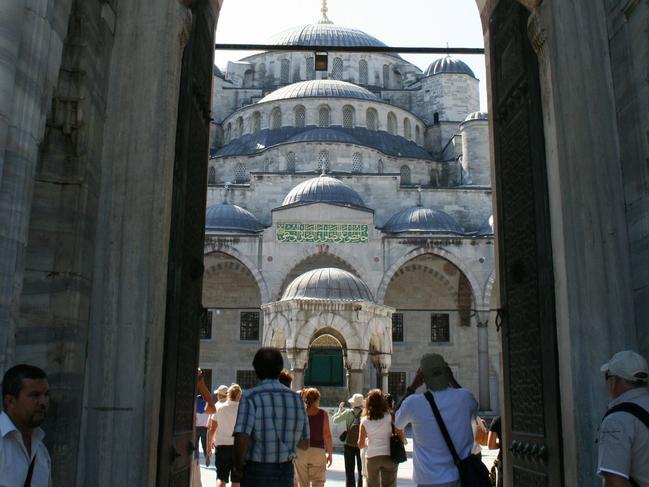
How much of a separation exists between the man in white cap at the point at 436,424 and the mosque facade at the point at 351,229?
15193 millimetres

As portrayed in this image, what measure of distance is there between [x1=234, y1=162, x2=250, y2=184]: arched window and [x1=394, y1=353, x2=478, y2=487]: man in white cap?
30538 millimetres

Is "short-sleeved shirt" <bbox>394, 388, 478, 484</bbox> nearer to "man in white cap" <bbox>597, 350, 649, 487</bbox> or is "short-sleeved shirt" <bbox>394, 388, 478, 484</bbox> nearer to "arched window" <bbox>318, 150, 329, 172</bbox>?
"man in white cap" <bbox>597, 350, 649, 487</bbox>

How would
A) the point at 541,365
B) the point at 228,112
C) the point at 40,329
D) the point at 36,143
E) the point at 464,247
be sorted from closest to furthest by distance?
the point at 36,143
the point at 40,329
the point at 541,365
the point at 464,247
the point at 228,112

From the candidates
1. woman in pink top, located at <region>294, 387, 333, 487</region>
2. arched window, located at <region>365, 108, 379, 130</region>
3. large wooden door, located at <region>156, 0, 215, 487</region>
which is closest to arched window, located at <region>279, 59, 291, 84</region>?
arched window, located at <region>365, 108, 379, 130</region>

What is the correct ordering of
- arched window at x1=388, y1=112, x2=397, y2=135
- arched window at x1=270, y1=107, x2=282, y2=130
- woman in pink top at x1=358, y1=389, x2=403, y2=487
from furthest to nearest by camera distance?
1. arched window at x1=388, y1=112, x2=397, y2=135
2. arched window at x1=270, y1=107, x2=282, y2=130
3. woman in pink top at x1=358, y1=389, x2=403, y2=487

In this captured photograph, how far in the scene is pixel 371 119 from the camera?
1412 inches

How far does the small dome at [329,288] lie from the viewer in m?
16.4

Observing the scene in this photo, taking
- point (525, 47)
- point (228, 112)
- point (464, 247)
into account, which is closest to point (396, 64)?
point (228, 112)

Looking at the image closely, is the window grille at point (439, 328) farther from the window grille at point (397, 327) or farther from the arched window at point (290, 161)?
the arched window at point (290, 161)

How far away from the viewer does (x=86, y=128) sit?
3.45 meters

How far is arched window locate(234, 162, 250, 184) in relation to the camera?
33.7 metres

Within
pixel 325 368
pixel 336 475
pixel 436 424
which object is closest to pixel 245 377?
pixel 325 368

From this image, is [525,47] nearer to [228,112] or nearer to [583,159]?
[583,159]

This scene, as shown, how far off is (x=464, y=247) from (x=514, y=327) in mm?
23122
